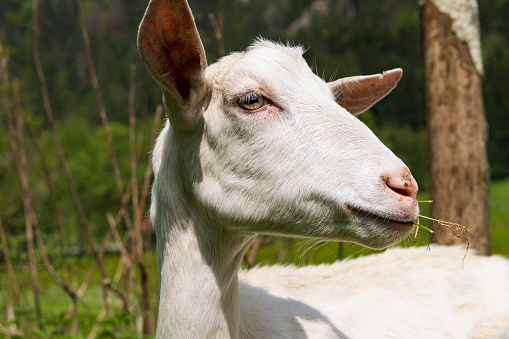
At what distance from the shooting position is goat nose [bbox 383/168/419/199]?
201cm

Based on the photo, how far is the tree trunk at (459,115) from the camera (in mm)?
4543

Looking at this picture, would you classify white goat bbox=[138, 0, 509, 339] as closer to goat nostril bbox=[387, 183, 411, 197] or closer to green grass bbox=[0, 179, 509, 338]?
goat nostril bbox=[387, 183, 411, 197]

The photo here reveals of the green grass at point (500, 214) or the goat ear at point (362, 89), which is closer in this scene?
the goat ear at point (362, 89)

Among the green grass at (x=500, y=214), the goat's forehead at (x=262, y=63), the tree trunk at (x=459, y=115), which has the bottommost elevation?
the green grass at (x=500, y=214)

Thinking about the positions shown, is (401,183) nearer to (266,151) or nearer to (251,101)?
(266,151)

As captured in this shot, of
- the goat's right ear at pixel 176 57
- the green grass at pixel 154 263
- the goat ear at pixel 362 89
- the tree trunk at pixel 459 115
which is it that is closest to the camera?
the goat's right ear at pixel 176 57

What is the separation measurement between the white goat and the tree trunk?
5.93ft

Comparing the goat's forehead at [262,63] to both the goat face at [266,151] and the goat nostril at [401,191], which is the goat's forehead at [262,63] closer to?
the goat face at [266,151]

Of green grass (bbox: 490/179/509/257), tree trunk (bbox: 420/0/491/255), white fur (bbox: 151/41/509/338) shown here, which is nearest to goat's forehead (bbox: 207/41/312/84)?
white fur (bbox: 151/41/509/338)

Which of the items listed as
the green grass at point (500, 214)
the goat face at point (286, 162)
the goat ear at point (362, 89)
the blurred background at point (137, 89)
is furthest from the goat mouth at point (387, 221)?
the green grass at point (500, 214)

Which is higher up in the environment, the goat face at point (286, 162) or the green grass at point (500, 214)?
the goat face at point (286, 162)

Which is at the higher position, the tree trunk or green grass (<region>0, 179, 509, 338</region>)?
the tree trunk

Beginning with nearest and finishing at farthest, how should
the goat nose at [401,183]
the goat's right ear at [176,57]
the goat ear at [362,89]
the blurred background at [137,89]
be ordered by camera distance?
the goat nose at [401,183] → the goat's right ear at [176,57] → the goat ear at [362,89] → the blurred background at [137,89]

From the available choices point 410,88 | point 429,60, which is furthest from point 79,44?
point 429,60
